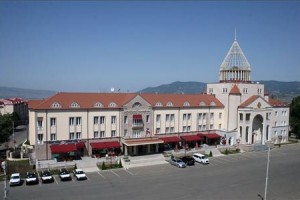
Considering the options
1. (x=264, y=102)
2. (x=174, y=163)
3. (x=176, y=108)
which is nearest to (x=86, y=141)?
(x=174, y=163)

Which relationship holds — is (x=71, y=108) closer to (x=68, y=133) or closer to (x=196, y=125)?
Answer: (x=68, y=133)

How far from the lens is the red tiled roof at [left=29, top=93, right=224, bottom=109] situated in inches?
2219

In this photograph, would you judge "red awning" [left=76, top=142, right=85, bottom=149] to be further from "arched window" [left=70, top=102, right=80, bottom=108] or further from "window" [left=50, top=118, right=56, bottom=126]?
"arched window" [left=70, top=102, right=80, bottom=108]

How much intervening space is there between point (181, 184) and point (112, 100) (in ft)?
83.8

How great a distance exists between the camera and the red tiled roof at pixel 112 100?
56.4 m

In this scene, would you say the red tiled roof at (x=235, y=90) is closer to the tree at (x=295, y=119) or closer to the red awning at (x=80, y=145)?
the tree at (x=295, y=119)

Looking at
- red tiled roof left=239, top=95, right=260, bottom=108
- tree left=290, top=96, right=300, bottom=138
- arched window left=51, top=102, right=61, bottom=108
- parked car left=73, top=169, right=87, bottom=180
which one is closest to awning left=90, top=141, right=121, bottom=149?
arched window left=51, top=102, right=61, bottom=108

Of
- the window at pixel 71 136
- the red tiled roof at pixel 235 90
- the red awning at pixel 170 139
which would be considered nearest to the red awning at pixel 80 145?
the window at pixel 71 136

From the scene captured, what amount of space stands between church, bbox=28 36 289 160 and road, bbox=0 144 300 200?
33.9ft

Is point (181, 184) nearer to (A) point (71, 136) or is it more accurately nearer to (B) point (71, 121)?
(A) point (71, 136)

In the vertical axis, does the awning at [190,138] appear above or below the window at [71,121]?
below

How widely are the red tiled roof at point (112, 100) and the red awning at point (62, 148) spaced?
700 cm

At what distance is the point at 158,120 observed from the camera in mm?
65562

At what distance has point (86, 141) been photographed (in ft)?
190
